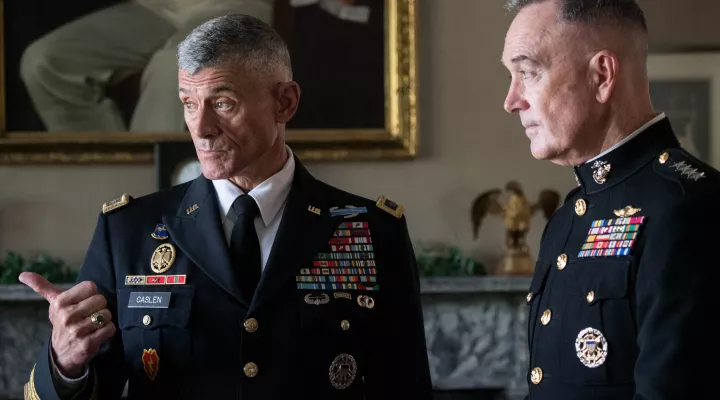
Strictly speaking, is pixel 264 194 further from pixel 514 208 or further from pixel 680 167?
pixel 514 208

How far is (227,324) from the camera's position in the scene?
162 cm

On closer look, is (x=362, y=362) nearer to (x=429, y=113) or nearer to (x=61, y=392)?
(x=61, y=392)

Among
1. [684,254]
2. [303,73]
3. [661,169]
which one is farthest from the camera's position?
[303,73]

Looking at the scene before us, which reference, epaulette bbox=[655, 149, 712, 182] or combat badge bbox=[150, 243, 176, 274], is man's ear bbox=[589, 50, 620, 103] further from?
combat badge bbox=[150, 243, 176, 274]

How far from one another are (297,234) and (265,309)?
0.49 feet

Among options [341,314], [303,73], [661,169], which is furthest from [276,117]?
[303,73]

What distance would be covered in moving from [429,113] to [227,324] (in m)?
2.49

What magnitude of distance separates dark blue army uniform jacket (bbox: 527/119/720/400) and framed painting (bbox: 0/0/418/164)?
2.42m

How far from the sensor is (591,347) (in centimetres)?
129

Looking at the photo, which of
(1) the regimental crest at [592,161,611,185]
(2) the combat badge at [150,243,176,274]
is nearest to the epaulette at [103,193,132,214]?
(2) the combat badge at [150,243,176,274]

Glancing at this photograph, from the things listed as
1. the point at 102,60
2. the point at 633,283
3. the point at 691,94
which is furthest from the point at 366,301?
the point at 691,94

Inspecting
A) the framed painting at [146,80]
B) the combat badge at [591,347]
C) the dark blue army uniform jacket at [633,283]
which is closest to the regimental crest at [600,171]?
the dark blue army uniform jacket at [633,283]

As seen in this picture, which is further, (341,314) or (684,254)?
(341,314)

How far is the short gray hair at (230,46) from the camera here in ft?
5.38
